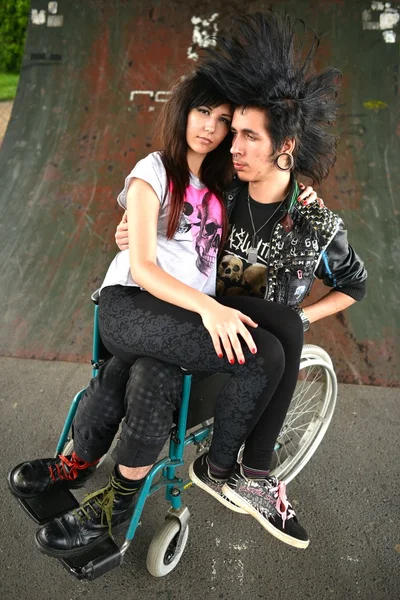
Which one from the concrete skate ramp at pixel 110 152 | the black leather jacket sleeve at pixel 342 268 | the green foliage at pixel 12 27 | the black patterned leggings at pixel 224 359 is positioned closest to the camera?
the black patterned leggings at pixel 224 359

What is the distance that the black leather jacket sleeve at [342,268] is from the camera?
200 centimetres

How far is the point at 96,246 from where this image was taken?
3607 mm

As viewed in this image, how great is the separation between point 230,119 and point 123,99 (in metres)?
2.42

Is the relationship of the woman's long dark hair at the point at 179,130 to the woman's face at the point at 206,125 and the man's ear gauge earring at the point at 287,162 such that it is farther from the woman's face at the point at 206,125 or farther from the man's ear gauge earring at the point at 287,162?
the man's ear gauge earring at the point at 287,162

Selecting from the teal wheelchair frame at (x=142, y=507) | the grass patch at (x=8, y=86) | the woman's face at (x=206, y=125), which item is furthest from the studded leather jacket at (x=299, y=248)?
the grass patch at (x=8, y=86)

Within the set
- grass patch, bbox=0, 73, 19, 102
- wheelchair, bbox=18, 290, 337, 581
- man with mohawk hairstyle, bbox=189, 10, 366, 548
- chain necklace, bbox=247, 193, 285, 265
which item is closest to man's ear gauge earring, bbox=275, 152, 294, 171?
man with mohawk hairstyle, bbox=189, 10, 366, 548

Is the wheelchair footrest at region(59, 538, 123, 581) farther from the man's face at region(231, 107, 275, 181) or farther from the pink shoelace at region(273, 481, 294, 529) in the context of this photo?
the man's face at region(231, 107, 275, 181)

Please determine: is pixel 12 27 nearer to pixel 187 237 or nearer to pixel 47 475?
pixel 187 237

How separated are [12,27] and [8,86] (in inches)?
39.0

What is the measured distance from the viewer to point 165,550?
1.91 meters

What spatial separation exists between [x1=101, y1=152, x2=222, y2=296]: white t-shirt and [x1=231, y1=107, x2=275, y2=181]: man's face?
0.58ft

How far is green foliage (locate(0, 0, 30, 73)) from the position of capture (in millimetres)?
7812

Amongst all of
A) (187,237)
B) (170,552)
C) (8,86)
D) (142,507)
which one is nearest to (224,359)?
(187,237)

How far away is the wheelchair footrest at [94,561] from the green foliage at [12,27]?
307 inches
